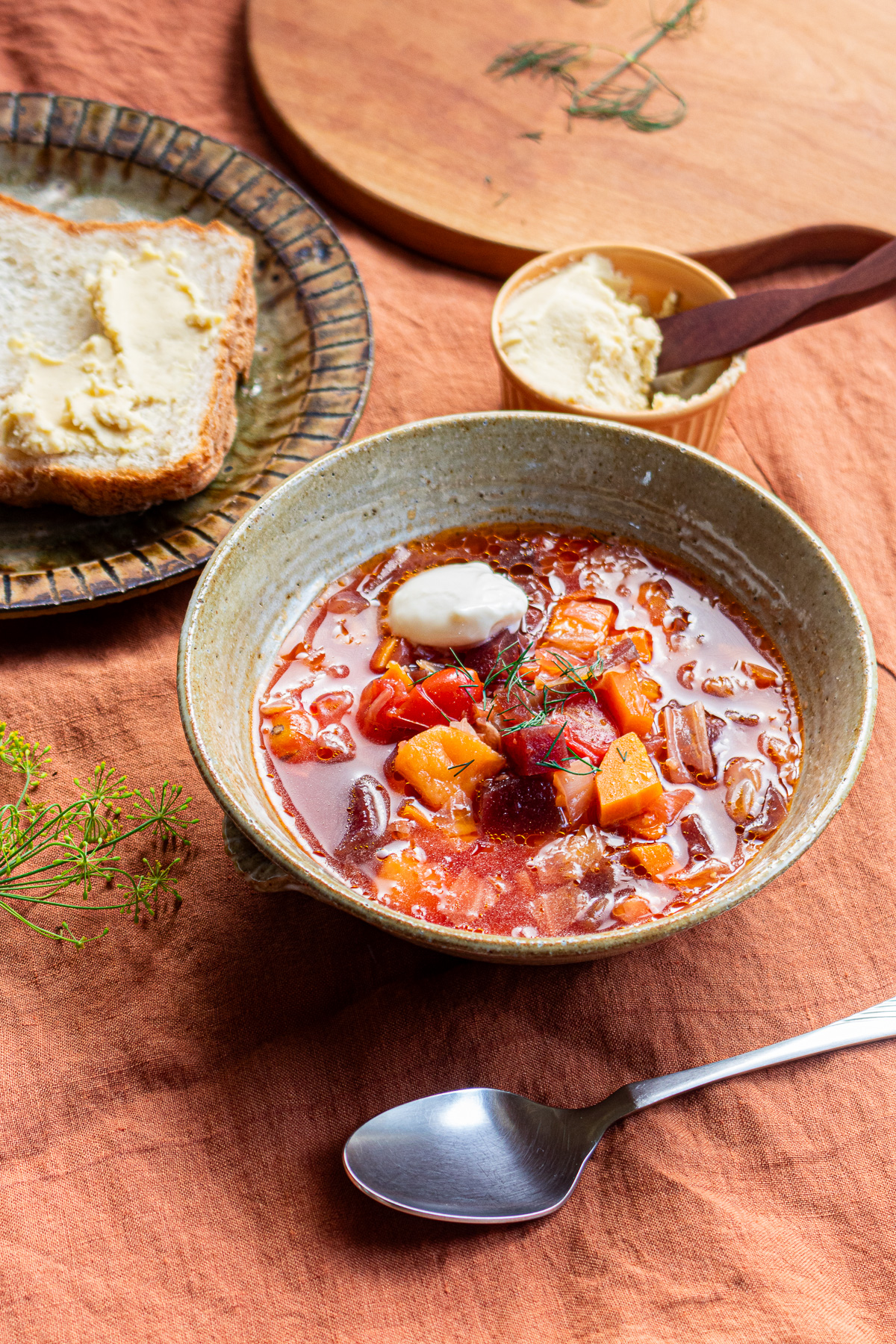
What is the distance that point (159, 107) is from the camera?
3992mm

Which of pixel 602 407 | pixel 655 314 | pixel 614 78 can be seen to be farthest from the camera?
pixel 614 78

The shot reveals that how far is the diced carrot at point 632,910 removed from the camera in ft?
6.23

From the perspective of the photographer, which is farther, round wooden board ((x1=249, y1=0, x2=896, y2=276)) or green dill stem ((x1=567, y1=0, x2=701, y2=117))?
green dill stem ((x1=567, y1=0, x2=701, y2=117))

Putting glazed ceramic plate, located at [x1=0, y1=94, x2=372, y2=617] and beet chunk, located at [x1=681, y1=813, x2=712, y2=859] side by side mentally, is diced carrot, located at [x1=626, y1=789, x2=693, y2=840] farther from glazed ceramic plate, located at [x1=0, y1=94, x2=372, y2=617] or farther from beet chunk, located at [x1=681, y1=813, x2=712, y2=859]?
glazed ceramic plate, located at [x1=0, y1=94, x2=372, y2=617]

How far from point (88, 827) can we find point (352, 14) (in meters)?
3.51

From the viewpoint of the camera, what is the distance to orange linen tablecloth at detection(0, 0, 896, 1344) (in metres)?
1.83

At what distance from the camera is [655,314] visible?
320 centimetres

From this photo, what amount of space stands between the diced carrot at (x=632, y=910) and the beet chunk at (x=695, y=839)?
15 centimetres

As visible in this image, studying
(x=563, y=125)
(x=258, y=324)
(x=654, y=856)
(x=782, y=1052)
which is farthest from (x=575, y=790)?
(x=563, y=125)

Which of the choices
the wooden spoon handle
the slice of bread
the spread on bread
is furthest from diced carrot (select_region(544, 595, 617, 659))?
the spread on bread

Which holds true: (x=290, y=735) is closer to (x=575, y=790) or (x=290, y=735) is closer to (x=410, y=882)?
(x=410, y=882)

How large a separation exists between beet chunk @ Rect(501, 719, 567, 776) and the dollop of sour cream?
0.30 metres

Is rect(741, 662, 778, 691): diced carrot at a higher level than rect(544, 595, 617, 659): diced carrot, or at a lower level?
higher

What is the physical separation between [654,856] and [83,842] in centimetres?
122
